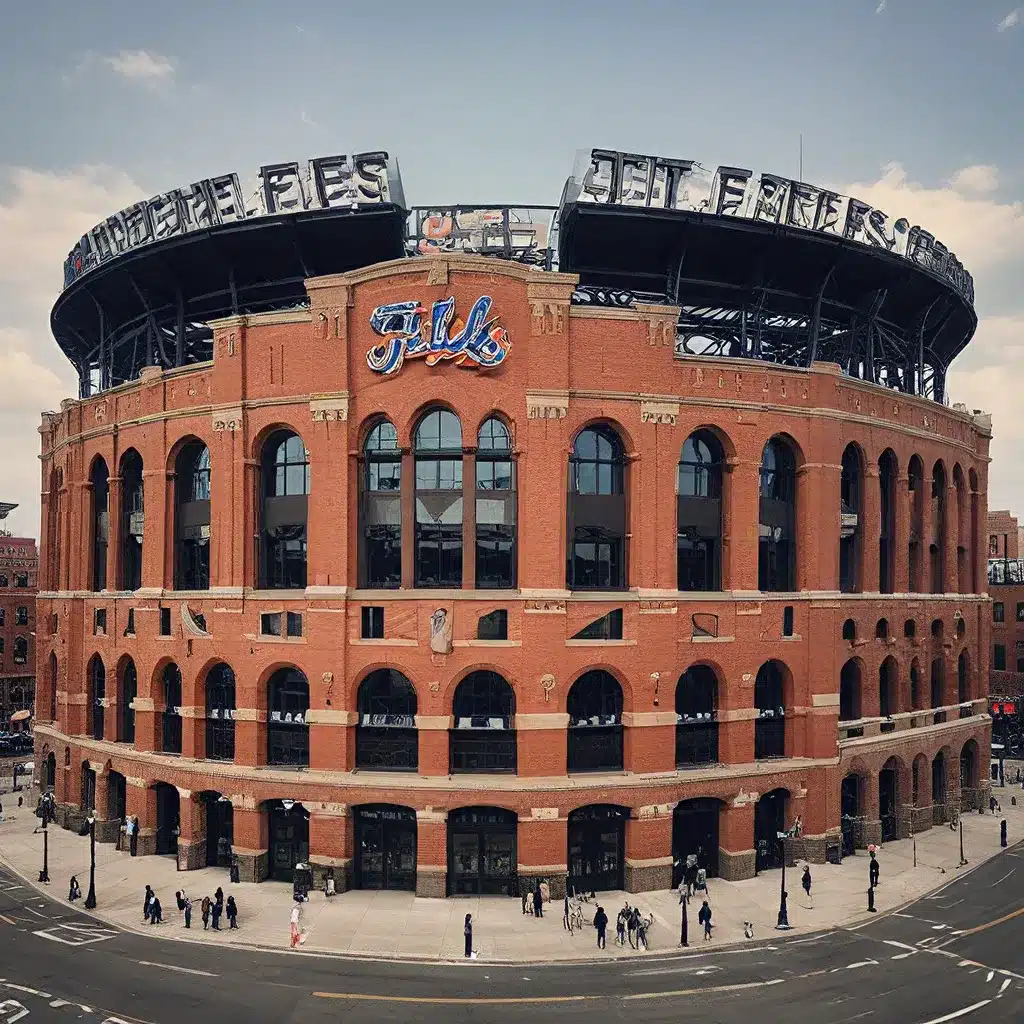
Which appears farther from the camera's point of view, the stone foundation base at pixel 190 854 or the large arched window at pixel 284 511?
the large arched window at pixel 284 511

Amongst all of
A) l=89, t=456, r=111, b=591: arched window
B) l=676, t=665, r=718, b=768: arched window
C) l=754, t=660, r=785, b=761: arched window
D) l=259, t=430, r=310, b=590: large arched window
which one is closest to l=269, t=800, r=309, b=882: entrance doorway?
l=259, t=430, r=310, b=590: large arched window

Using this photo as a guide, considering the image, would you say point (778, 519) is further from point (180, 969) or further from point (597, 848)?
point (180, 969)

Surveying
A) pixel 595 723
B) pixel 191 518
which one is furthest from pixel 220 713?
pixel 595 723

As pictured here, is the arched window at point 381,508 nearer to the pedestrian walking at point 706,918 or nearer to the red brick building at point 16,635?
the pedestrian walking at point 706,918

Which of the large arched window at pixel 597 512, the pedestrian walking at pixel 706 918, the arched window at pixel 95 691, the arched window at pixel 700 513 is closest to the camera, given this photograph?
the pedestrian walking at pixel 706 918

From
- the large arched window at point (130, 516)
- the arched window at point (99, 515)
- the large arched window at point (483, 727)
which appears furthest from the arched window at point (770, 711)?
the arched window at point (99, 515)

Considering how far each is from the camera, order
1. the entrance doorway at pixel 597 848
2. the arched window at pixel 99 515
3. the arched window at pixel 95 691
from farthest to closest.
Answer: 1. the arched window at pixel 99 515
2. the arched window at pixel 95 691
3. the entrance doorway at pixel 597 848

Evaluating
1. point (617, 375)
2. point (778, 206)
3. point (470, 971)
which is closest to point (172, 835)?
point (470, 971)

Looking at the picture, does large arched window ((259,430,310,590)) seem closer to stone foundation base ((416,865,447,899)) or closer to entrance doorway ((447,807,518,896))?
entrance doorway ((447,807,518,896))
